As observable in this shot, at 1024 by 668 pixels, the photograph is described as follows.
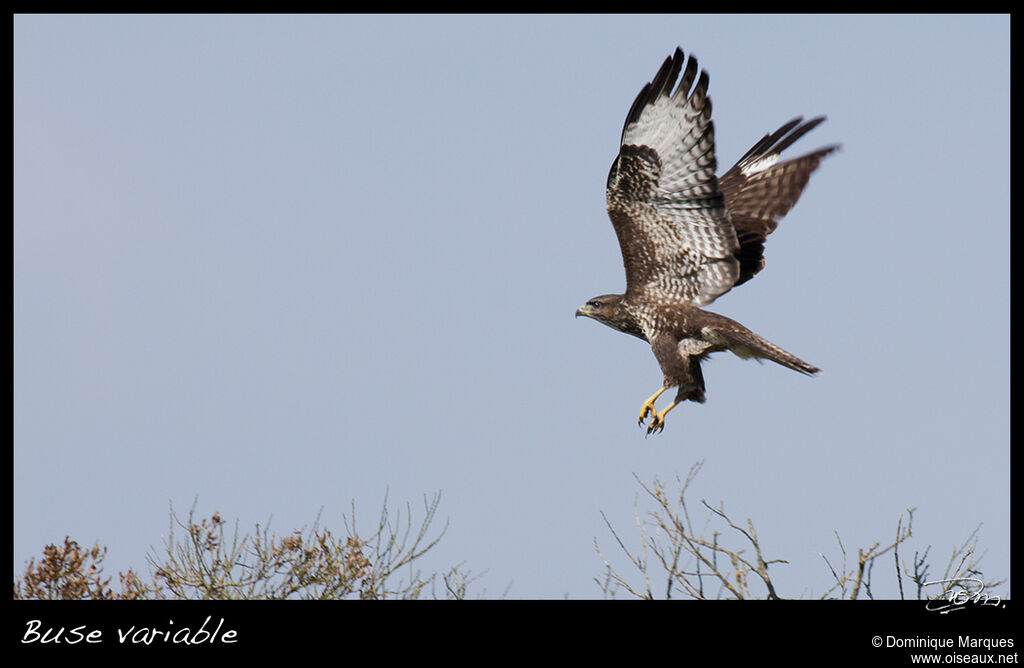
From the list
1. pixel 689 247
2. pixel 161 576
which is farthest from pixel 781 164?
pixel 161 576

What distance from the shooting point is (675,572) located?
7.82 m

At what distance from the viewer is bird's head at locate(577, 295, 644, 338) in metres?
11.2

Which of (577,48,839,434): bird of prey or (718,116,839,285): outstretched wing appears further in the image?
(718,116,839,285): outstretched wing

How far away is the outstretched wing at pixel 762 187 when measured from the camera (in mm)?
11820

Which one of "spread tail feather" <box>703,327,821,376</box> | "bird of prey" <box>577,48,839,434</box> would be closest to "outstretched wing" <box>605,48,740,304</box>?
"bird of prey" <box>577,48,839,434</box>

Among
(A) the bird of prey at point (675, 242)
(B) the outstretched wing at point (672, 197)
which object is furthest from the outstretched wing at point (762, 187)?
(B) the outstretched wing at point (672, 197)

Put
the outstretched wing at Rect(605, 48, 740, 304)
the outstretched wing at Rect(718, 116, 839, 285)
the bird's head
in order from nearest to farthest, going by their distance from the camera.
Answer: the outstretched wing at Rect(605, 48, 740, 304) → the bird's head → the outstretched wing at Rect(718, 116, 839, 285)

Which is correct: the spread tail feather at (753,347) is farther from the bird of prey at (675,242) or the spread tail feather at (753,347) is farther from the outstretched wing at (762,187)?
the outstretched wing at (762,187)

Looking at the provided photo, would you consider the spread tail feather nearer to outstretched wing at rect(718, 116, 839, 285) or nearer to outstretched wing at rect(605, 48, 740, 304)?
outstretched wing at rect(605, 48, 740, 304)

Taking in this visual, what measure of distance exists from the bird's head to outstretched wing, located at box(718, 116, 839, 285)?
115cm

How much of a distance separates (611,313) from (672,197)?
1.29 meters
